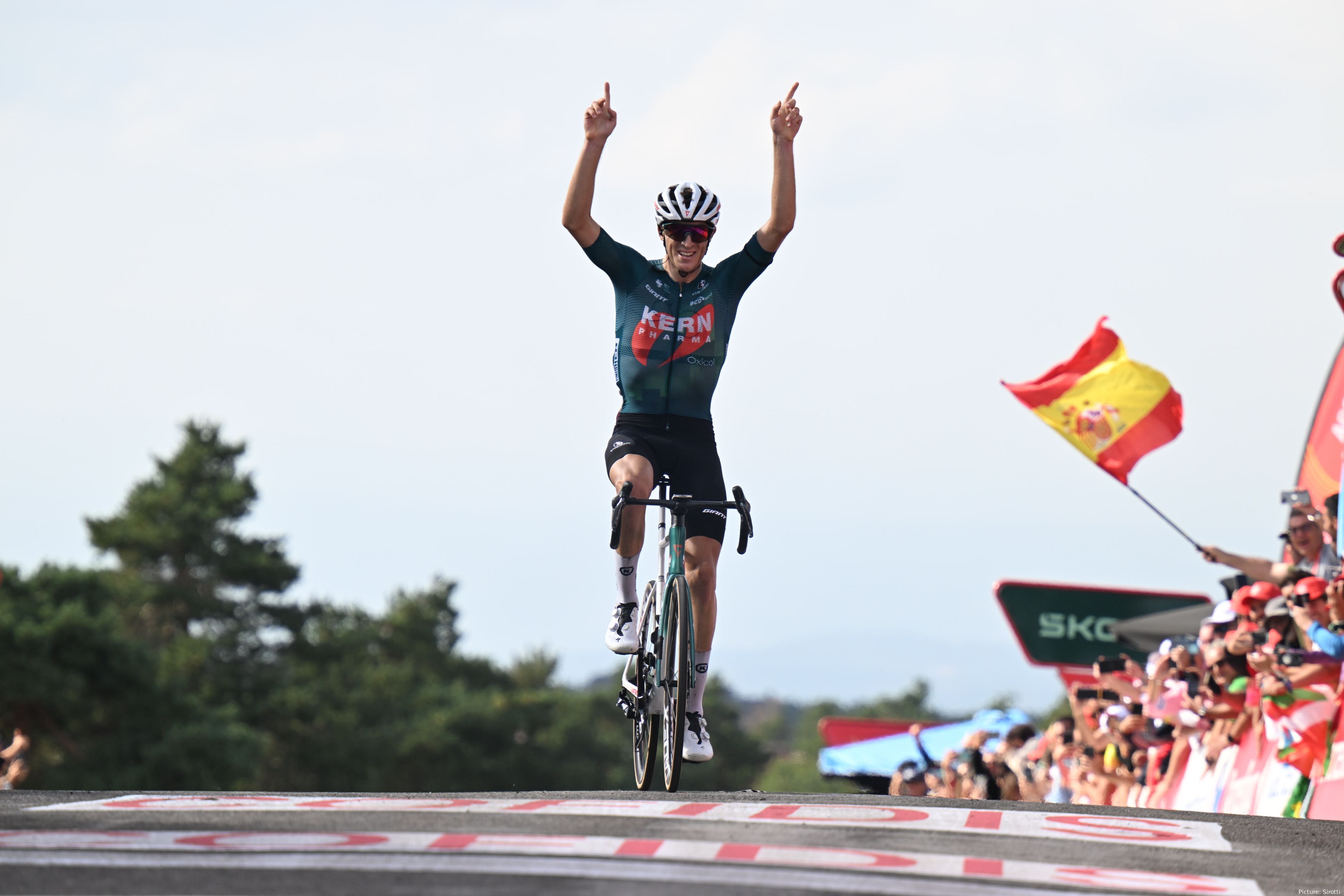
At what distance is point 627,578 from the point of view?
841 cm

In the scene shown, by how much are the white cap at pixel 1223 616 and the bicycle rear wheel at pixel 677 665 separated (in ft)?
17.6

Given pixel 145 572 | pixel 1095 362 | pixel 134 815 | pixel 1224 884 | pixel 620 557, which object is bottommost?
pixel 1224 884

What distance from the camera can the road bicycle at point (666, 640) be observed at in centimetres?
773

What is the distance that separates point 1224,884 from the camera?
201 inches

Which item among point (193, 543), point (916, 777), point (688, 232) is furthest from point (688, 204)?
point (193, 543)

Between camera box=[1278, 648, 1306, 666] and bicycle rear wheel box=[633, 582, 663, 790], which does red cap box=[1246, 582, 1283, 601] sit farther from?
bicycle rear wheel box=[633, 582, 663, 790]

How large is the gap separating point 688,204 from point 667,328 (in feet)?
1.98

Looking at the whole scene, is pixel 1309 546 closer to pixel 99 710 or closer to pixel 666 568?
pixel 666 568

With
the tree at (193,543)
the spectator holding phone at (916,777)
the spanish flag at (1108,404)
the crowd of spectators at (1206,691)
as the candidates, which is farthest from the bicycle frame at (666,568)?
the tree at (193,543)

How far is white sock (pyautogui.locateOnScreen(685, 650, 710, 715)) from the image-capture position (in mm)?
8250

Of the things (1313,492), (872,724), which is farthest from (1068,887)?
(872,724)

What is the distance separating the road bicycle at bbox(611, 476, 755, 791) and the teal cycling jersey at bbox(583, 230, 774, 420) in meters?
0.42

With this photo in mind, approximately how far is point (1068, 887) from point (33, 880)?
2.94m

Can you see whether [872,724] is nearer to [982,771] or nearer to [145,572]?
[982,771]
